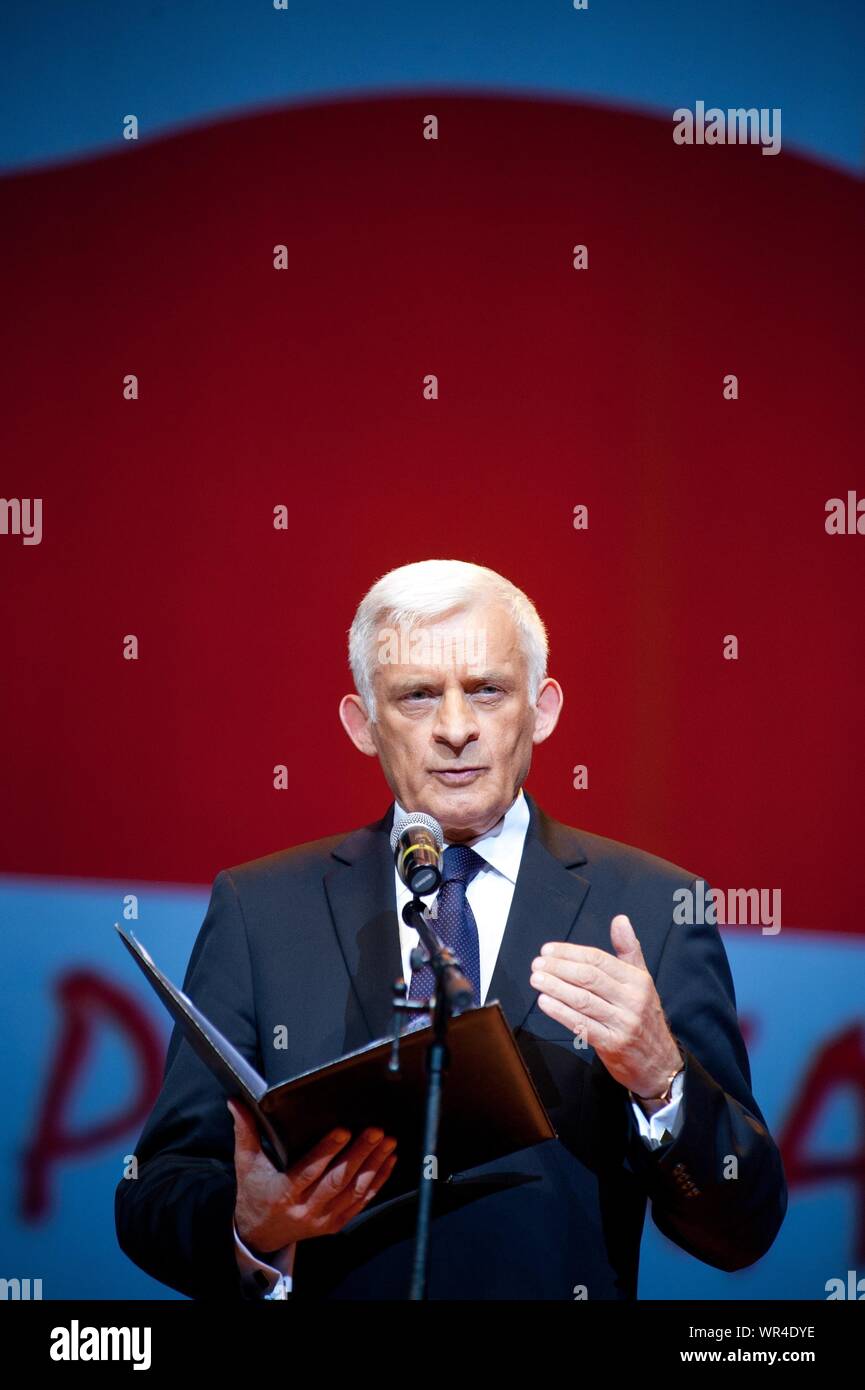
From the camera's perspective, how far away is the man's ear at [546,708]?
2.57 meters

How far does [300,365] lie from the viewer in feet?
11.1

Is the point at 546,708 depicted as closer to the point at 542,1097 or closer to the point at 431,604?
the point at 431,604

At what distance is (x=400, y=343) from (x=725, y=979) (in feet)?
5.74

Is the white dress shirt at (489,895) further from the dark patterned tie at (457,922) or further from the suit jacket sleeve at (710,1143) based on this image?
the suit jacket sleeve at (710,1143)

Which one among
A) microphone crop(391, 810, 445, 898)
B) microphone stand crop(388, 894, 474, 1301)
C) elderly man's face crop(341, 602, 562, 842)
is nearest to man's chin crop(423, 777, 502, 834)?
elderly man's face crop(341, 602, 562, 842)

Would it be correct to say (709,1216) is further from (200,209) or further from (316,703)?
(200,209)

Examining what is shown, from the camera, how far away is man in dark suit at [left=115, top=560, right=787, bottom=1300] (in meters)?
2.03

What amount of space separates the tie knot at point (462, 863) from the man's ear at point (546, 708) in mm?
263

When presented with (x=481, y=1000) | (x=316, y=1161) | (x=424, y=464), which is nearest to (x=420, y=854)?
(x=316, y=1161)

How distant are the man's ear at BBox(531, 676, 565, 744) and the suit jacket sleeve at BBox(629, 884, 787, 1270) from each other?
44 cm

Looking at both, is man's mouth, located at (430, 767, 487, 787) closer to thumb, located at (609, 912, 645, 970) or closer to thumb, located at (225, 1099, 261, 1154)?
thumb, located at (609, 912, 645, 970)

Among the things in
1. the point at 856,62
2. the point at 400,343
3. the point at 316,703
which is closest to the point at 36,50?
the point at 400,343

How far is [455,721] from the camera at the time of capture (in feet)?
7.88

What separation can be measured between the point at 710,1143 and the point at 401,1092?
1.67 feet
